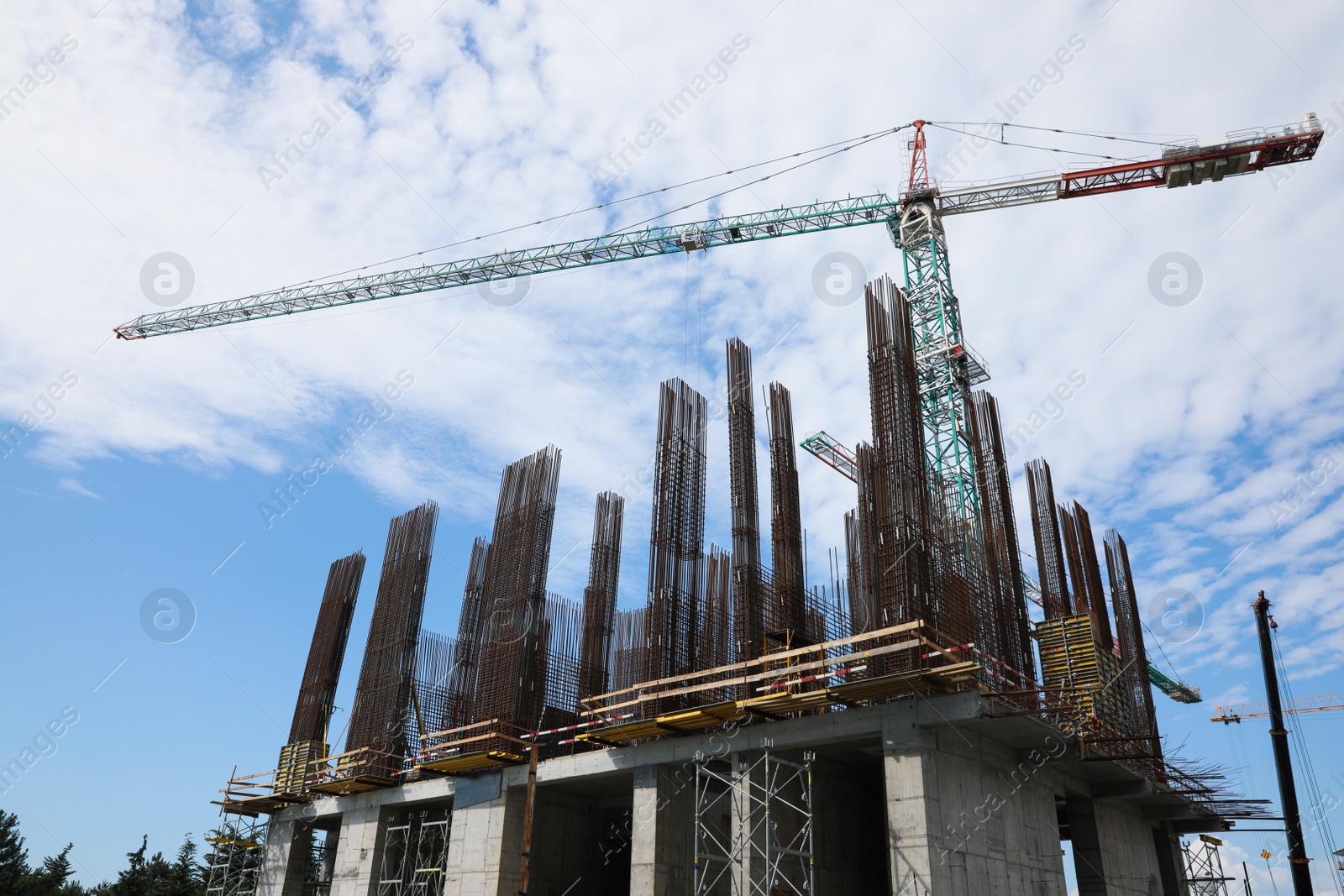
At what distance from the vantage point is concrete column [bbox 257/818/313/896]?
32781 millimetres

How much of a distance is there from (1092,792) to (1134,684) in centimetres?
755

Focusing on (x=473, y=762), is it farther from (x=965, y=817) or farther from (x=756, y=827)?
(x=965, y=817)

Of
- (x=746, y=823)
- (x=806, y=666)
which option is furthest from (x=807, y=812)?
(x=806, y=666)

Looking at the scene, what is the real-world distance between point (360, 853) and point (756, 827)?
15.5 m

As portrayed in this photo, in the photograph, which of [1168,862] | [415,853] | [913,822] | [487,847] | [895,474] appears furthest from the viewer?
[1168,862]

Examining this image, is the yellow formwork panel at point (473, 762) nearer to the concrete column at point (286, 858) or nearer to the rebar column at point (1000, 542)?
the concrete column at point (286, 858)

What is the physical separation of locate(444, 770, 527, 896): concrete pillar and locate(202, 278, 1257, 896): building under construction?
75 millimetres

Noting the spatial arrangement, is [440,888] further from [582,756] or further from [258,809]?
[258,809]

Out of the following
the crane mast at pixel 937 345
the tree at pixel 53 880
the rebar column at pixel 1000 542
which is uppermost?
the crane mast at pixel 937 345

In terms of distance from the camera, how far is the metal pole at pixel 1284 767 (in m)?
22.1

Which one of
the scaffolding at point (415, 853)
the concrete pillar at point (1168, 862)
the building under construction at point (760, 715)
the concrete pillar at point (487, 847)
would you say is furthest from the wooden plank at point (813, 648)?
the concrete pillar at point (1168, 862)

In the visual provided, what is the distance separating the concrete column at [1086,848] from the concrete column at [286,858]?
25.2 meters

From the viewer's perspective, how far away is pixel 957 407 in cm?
3759

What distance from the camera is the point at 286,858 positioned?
33094 mm
